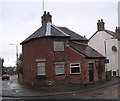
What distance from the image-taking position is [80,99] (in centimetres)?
1131

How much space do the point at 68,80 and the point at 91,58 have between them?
13.0 feet

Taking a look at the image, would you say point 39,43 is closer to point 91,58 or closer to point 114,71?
point 91,58

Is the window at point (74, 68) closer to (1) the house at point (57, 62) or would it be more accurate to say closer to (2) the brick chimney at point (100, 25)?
(1) the house at point (57, 62)

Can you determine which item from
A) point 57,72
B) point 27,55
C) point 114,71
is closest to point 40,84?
point 57,72

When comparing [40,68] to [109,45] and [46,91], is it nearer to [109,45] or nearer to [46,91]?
[46,91]

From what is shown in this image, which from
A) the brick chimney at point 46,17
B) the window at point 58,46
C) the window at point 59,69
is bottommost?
the window at point 59,69

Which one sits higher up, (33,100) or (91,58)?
(91,58)

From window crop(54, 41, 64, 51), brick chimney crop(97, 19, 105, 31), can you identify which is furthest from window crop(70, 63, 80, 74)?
brick chimney crop(97, 19, 105, 31)

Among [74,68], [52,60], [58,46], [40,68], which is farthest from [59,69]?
[58,46]

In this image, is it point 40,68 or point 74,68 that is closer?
point 40,68

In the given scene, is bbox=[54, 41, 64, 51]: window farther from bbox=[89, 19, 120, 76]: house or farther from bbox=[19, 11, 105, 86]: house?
bbox=[89, 19, 120, 76]: house

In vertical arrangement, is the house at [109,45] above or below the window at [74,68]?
above

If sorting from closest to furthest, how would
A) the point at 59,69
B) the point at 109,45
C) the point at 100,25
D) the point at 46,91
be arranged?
the point at 46,91 < the point at 59,69 < the point at 109,45 < the point at 100,25

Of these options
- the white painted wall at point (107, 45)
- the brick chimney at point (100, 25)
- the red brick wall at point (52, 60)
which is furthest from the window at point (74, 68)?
the brick chimney at point (100, 25)
